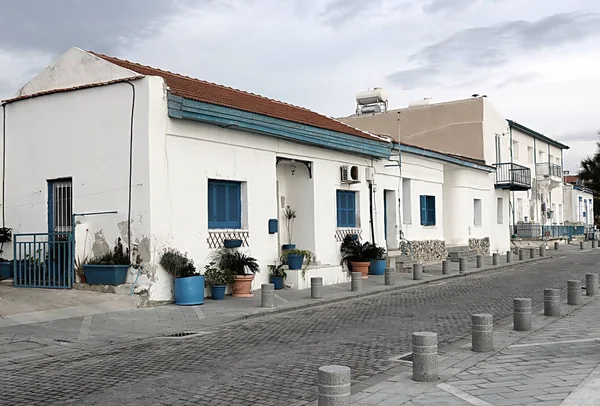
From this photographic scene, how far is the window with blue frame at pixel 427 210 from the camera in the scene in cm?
2675

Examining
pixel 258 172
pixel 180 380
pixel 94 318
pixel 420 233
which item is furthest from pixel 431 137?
pixel 180 380

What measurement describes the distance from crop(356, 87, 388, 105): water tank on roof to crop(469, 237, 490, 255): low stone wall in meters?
10.2

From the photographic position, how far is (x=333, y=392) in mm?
5480

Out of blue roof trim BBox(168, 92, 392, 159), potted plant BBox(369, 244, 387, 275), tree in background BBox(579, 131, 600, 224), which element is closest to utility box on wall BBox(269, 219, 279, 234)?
blue roof trim BBox(168, 92, 392, 159)

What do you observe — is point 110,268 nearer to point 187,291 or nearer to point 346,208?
point 187,291

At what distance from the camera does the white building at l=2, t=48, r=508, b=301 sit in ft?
47.1

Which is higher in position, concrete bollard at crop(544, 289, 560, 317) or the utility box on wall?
the utility box on wall

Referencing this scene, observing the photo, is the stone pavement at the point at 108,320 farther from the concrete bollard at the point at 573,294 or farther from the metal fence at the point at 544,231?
the metal fence at the point at 544,231

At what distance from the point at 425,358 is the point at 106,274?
8.90 m

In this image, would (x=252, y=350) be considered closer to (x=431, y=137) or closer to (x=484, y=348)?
(x=484, y=348)

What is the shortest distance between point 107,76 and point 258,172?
453cm

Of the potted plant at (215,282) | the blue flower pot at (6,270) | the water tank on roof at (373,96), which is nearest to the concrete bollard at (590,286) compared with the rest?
the potted plant at (215,282)

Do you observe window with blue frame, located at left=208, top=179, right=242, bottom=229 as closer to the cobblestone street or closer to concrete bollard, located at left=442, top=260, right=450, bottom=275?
the cobblestone street

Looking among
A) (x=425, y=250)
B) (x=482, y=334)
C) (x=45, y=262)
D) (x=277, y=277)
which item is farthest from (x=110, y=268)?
(x=425, y=250)
